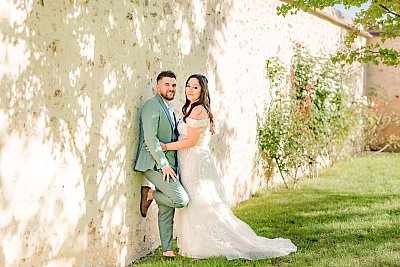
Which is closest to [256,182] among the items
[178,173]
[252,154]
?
[252,154]

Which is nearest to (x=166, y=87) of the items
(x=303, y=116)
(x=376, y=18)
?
(x=376, y=18)

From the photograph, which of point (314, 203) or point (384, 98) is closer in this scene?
point (314, 203)

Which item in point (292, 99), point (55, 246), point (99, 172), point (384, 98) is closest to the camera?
point (55, 246)

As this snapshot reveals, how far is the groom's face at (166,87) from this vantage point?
220 inches

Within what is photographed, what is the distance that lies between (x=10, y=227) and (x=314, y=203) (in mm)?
5061

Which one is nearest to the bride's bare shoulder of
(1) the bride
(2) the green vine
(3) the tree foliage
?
(1) the bride

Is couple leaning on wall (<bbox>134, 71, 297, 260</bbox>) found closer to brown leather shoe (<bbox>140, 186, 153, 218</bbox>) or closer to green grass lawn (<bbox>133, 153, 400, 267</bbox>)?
brown leather shoe (<bbox>140, 186, 153, 218</bbox>)

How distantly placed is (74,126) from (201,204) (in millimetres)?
1466

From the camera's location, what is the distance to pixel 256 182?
938 centimetres

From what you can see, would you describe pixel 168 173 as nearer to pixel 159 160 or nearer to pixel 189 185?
pixel 159 160

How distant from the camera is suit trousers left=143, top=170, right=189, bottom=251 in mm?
5402

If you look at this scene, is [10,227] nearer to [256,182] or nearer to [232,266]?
[232,266]

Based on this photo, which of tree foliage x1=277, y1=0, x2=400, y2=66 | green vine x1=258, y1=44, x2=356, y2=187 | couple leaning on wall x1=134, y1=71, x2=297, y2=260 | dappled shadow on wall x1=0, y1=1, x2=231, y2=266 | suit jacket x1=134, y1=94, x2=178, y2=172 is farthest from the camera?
green vine x1=258, y1=44, x2=356, y2=187

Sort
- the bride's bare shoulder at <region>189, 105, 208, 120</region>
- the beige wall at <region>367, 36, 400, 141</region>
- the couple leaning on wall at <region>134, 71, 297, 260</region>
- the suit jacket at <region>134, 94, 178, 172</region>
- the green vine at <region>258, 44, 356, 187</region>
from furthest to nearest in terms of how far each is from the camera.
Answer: the beige wall at <region>367, 36, 400, 141</region>
the green vine at <region>258, 44, 356, 187</region>
the bride's bare shoulder at <region>189, 105, 208, 120</region>
the couple leaning on wall at <region>134, 71, 297, 260</region>
the suit jacket at <region>134, 94, 178, 172</region>
